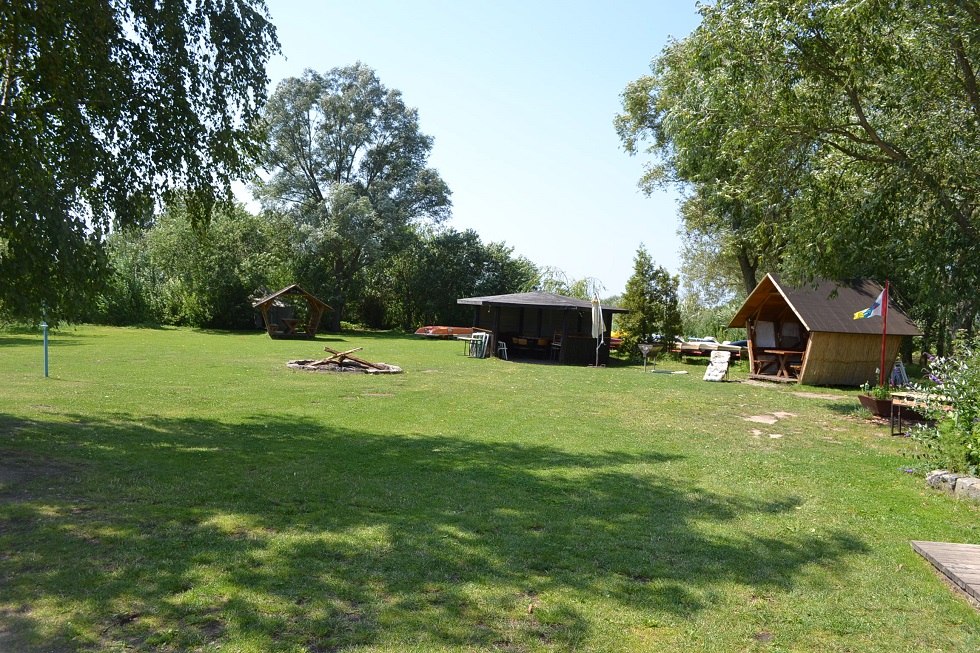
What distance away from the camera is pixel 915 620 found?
414 centimetres

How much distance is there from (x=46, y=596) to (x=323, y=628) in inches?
59.7

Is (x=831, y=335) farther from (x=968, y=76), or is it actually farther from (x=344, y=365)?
(x=344, y=365)

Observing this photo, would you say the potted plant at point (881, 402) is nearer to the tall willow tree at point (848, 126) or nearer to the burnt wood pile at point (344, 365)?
the tall willow tree at point (848, 126)

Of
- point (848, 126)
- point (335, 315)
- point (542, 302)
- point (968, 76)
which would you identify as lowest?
point (335, 315)

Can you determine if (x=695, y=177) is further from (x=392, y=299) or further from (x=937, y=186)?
(x=392, y=299)

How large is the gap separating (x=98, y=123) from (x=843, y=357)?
18962 millimetres

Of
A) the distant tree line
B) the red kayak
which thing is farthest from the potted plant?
the distant tree line

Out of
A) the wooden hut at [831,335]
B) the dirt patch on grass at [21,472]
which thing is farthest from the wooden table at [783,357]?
the dirt patch on grass at [21,472]

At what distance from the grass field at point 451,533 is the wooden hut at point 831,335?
9202mm

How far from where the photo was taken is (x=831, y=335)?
20.1m

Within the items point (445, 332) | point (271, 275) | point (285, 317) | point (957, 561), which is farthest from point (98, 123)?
point (271, 275)

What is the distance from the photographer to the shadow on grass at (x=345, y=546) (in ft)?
12.1

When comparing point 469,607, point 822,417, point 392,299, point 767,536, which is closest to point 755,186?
point 822,417

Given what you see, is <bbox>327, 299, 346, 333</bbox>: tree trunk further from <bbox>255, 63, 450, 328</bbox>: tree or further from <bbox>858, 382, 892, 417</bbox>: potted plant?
<bbox>858, 382, 892, 417</bbox>: potted plant
